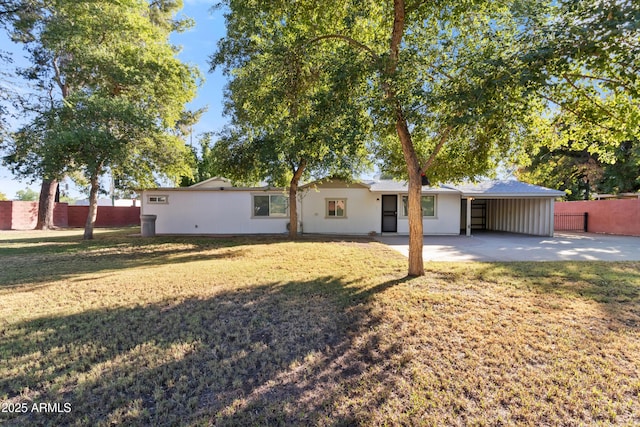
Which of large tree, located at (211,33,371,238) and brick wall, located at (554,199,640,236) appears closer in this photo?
large tree, located at (211,33,371,238)

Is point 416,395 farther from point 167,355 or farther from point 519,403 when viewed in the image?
point 167,355

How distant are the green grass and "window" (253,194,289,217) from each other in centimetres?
952

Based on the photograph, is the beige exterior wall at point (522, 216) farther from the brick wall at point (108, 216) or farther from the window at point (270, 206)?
the brick wall at point (108, 216)

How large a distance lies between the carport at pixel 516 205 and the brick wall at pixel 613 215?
173 inches

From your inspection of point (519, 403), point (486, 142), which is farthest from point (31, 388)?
point (486, 142)

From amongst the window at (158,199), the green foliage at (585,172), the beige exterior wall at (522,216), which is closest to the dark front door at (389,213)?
the beige exterior wall at (522,216)

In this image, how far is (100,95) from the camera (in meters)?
11.7

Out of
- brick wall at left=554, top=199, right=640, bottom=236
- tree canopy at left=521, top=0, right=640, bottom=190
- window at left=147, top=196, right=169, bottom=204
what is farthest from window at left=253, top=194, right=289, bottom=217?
brick wall at left=554, top=199, right=640, bottom=236

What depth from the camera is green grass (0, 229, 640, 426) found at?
2.44 m

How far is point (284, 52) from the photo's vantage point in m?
5.96

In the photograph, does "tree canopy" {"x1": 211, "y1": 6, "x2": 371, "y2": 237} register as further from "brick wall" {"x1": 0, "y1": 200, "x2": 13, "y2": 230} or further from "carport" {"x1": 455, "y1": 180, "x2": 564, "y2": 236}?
"brick wall" {"x1": 0, "y1": 200, "x2": 13, "y2": 230}

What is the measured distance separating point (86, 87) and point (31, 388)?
50.9ft

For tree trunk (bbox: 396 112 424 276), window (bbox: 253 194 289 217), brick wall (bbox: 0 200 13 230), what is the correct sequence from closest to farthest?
tree trunk (bbox: 396 112 424 276), window (bbox: 253 194 289 217), brick wall (bbox: 0 200 13 230)

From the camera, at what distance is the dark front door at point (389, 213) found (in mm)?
16203
